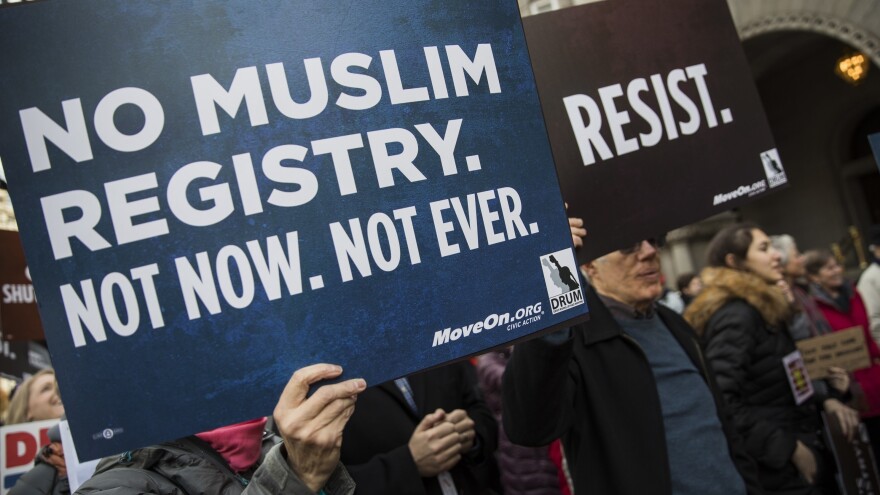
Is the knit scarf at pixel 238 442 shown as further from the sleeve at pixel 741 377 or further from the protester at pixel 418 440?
the sleeve at pixel 741 377

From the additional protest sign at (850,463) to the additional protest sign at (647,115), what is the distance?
5.39 feet

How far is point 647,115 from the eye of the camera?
2467 millimetres

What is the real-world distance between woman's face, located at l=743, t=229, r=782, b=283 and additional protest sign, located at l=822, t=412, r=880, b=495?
2.62 ft

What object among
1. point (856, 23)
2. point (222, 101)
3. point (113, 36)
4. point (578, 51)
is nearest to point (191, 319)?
point (222, 101)

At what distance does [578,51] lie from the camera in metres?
2.40

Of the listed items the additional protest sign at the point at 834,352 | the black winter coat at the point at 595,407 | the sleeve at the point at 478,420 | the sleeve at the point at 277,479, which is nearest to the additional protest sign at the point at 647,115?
the black winter coat at the point at 595,407

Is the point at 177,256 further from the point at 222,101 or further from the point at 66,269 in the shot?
the point at 222,101

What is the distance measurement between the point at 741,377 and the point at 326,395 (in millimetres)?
2715

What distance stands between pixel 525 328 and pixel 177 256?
749 millimetres

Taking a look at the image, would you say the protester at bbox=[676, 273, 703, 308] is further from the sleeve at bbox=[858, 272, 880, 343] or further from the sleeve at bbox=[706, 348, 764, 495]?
the sleeve at bbox=[706, 348, 764, 495]

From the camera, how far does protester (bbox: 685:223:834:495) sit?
3482mm

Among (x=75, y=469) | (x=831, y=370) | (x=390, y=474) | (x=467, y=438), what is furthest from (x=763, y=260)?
(x=75, y=469)

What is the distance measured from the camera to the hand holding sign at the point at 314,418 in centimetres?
142

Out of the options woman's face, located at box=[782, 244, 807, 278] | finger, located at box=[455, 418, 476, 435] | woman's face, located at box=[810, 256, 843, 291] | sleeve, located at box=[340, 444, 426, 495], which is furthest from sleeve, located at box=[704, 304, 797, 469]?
woman's face, located at box=[810, 256, 843, 291]
